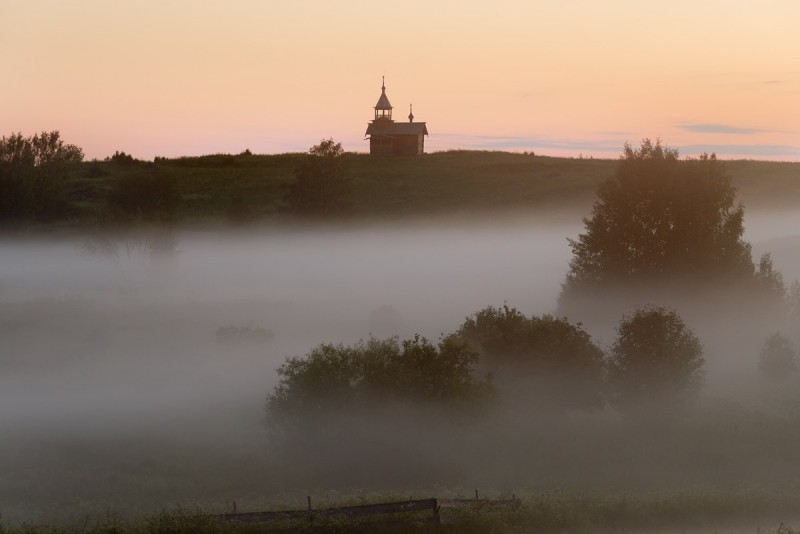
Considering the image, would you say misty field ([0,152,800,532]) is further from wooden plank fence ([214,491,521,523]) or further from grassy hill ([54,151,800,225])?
grassy hill ([54,151,800,225])

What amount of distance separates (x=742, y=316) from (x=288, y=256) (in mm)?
54284

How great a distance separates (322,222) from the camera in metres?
117

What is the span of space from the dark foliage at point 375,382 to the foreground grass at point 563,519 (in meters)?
10.1

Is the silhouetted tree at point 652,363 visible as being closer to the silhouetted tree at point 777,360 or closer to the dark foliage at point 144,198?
the silhouetted tree at point 777,360

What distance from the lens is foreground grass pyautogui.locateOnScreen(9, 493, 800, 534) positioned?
31.9 meters

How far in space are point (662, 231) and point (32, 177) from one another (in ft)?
247

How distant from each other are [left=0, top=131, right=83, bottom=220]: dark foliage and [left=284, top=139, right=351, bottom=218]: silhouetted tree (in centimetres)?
2777

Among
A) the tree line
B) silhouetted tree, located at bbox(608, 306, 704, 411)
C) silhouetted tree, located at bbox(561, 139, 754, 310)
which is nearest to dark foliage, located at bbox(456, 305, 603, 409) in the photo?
the tree line

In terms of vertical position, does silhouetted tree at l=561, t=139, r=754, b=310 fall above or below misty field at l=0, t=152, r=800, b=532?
above

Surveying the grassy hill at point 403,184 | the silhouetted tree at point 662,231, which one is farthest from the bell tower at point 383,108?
the silhouetted tree at point 662,231

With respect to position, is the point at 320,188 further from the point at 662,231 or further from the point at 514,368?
the point at 514,368

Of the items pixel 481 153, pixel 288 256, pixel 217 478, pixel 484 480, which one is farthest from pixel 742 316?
pixel 481 153

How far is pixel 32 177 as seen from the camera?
376 ft

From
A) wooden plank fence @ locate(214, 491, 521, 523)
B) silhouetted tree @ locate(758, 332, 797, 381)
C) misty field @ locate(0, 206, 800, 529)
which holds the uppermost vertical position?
silhouetted tree @ locate(758, 332, 797, 381)
